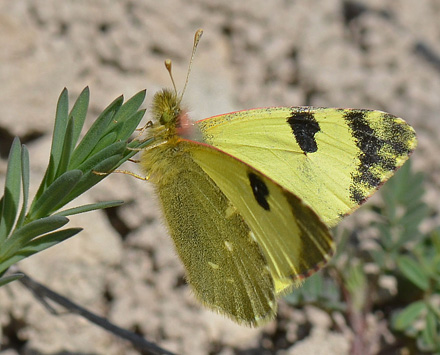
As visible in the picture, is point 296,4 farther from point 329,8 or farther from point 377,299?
point 377,299

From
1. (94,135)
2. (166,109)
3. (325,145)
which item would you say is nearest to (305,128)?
(325,145)

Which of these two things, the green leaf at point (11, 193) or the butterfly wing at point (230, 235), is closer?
the green leaf at point (11, 193)

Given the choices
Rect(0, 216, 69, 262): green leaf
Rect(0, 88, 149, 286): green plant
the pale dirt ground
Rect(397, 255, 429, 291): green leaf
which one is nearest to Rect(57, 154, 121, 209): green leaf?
Rect(0, 88, 149, 286): green plant

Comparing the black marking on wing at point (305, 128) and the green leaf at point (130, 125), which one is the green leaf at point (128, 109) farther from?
the black marking on wing at point (305, 128)

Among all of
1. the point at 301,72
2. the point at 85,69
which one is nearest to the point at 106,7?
the point at 85,69

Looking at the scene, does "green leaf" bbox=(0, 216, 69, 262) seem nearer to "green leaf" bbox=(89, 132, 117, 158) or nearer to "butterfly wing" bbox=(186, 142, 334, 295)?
"green leaf" bbox=(89, 132, 117, 158)

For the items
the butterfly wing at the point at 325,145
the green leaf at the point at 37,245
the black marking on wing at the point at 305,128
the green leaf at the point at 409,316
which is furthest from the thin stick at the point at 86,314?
the green leaf at the point at 409,316
